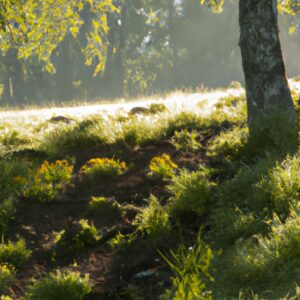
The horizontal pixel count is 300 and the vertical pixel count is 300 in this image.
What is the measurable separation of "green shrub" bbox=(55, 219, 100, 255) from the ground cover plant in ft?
0.04

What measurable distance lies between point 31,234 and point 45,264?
0.77 meters

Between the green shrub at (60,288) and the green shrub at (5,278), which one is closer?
the green shrub at (60,288)

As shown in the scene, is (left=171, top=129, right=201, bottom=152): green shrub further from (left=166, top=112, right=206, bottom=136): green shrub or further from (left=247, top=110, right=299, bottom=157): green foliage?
(left=247, top=110, right=299, bottom=157): green foliage

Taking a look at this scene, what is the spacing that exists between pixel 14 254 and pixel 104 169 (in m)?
2.39

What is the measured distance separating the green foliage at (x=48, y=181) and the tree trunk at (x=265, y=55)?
118 inches

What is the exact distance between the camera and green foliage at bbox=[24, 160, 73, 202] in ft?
23.0

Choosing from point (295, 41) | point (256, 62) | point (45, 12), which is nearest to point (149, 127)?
point (256, 62)

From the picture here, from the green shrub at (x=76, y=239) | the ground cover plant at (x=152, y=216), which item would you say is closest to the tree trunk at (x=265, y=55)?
the ground cover plant at (x=152, y=216)

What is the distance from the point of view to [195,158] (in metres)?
8.00

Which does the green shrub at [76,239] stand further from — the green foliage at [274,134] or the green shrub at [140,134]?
the green shrub at [140,134]

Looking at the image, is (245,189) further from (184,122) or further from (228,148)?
(184,122)

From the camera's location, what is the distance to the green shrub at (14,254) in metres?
5.43

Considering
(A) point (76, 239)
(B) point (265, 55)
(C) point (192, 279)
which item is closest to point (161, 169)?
(A) point (76, 239)

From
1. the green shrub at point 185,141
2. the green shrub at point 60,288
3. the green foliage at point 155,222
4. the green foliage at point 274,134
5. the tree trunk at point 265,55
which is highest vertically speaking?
the tree trunk at point 265,55
